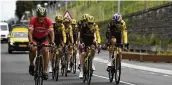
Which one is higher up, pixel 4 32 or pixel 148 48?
pixel 4 32

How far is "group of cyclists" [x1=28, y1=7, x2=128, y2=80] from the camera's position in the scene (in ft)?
44.5

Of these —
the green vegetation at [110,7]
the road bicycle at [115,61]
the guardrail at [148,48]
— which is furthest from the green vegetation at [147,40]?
the road bicycle at [115,61]

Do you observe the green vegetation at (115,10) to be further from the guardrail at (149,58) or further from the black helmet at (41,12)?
the black helmet at (41,12)

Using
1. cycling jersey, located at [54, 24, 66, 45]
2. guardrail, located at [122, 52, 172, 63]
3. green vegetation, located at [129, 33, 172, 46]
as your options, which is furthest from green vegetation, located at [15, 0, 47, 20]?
cycling jersey, located at [54, 24, 66, 45]

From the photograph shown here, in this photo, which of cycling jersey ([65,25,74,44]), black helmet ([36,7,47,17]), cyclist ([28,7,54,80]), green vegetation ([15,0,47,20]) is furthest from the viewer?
green vegetation ([15,0,47,20])

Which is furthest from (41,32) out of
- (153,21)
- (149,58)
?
(153,21)

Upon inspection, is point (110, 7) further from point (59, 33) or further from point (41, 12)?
point (41, 12)

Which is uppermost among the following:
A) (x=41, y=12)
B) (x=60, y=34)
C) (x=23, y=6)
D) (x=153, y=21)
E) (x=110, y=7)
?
(x=23, y=6)

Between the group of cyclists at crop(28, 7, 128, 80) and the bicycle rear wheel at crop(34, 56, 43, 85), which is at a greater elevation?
the group of cyclists at crop(28, 7, 128, 80)

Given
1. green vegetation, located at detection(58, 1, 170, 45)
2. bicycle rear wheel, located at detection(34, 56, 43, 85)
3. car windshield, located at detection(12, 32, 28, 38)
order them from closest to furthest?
bicycle rear wheel, located at detection(34, 56, 43, 85)
car windshield, located at detection(12, 32, 28, 38)
green vegetation, located at detection(58, 1, 170, 45)

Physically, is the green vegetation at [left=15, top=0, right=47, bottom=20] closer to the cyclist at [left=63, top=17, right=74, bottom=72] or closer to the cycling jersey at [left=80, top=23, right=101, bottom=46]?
the cyclist at [left=63, top=17, right=74, bottom=72]

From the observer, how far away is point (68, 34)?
19.1 m

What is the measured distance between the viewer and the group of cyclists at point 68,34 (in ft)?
44.5

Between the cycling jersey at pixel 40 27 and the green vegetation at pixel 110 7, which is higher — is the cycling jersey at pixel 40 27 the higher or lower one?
the lower one
